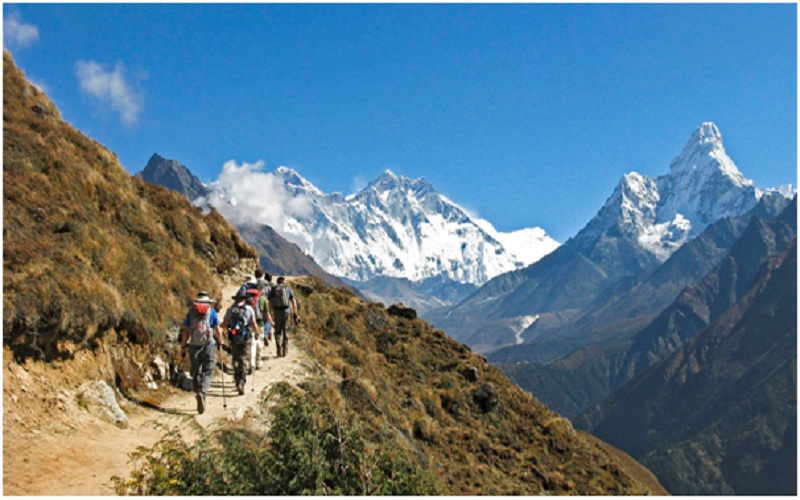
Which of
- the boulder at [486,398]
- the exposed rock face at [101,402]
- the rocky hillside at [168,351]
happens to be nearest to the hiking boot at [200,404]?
the rocky hillside at [168,351]

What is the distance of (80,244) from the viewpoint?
18828mm

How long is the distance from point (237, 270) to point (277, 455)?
24.6 m

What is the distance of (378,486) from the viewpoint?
33.7 ft

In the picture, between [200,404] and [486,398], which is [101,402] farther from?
[486,398]

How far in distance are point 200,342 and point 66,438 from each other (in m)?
3.96

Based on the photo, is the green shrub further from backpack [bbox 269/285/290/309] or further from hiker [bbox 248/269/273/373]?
backpack [bbox 269/285/290/309]

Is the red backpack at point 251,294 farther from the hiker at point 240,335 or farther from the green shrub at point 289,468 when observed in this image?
the green shrub at point 289,468

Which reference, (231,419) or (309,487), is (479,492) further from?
(309,487)

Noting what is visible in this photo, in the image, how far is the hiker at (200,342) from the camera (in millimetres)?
15875

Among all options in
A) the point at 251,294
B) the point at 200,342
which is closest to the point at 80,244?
the point at 251,294

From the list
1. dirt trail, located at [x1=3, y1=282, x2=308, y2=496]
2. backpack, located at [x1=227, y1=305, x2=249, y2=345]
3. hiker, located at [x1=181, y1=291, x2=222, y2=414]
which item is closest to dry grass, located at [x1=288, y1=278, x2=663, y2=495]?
backpack, located at [x1=227, y1=305, x2=249, y2=345]

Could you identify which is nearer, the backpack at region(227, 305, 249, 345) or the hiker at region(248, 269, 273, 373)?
the backpack at region(227, 305, 249, 345)

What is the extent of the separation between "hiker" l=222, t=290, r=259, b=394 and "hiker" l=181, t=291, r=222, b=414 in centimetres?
172

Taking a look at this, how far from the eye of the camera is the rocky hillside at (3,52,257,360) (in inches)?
583
